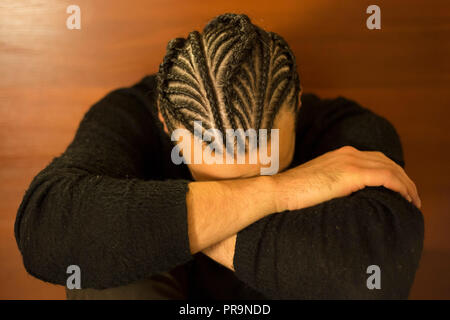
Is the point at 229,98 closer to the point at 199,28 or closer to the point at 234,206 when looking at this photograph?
the point at 234,206

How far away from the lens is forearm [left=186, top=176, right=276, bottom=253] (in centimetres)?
53

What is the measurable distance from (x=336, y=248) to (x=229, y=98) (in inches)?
9.6

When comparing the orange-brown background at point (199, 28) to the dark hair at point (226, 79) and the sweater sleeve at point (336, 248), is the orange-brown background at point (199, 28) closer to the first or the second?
the dark hair at point (226, 79)

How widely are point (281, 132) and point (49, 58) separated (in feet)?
2.04

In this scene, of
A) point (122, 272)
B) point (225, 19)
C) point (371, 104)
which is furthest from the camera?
point (371, 104)

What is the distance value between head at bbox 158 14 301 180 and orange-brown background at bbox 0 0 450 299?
348mm

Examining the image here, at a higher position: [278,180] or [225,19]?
[225,19]

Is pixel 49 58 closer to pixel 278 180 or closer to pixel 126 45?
pixel 126 45

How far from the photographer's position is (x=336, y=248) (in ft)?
1.66

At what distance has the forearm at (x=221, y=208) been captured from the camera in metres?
0.53

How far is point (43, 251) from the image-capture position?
54cm

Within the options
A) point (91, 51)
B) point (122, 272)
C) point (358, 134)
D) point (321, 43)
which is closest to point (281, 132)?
point (358, 134)

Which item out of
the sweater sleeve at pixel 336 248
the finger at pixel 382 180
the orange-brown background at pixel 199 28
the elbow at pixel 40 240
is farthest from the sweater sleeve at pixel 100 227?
the orange-brown background at pixel 199 28

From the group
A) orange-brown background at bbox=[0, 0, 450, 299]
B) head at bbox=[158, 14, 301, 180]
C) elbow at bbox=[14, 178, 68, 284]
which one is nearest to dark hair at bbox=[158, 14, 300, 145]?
head at bbox=[158, 14, 301, 180]
